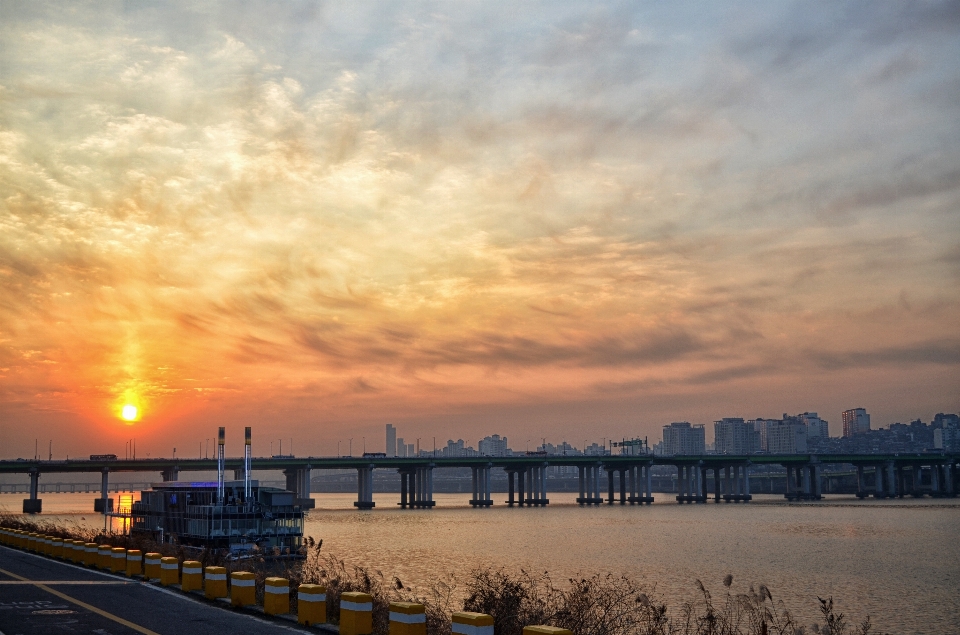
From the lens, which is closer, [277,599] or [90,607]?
[277,599]

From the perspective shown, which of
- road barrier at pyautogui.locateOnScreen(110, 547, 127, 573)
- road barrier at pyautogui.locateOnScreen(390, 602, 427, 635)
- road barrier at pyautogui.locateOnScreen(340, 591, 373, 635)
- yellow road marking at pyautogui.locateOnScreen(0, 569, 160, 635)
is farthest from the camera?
road barrier at pyautogui.locateOnScreen(110, 547, 127, 573)

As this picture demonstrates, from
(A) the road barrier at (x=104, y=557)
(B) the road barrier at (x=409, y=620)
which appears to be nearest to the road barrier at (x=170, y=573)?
(A) the road barrier at (x=104, y=557)

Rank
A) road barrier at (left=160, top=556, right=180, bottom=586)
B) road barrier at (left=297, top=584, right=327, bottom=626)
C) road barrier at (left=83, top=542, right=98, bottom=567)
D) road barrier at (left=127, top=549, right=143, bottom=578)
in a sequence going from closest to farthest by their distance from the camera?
road barrier at (left=297, top=584, right=327, bottom=626), road barrier at (left=160, top=556, right=180, bottom=586), road barrier at (left=127, top=549, right=143, bottom=578), road barrier at (left=83, top=542, right=98, bottom=567)

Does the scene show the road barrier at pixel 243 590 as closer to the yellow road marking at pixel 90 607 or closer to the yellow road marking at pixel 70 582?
the yellow road marking at pixel 90 607

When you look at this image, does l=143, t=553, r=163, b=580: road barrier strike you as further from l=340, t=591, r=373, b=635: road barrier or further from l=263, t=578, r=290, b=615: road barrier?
l=340, t=591, r=373, b=635: road barrier

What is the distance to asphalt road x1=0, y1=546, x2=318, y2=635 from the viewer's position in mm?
26234

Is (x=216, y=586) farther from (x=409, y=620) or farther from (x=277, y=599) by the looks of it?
(x=409, y=620)

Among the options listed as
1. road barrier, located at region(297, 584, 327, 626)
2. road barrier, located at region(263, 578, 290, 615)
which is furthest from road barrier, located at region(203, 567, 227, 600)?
road barrier, located at region(297, 584, 327, 626)

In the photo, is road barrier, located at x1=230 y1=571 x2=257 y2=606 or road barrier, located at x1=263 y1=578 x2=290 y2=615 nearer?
road barrier, located at x1=263 y1=578 x2=290 y2=615

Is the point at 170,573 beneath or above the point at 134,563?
above

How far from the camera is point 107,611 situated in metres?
29.9

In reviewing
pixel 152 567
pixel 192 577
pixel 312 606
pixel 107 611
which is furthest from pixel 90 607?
pixel 312 606

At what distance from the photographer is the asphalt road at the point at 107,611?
86.1ft

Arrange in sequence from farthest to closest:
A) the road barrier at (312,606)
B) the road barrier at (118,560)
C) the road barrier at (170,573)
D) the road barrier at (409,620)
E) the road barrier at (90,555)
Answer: the road barrier at (90,555), the road barrier at (118,560), the road barrier at (170,573), the road barrier at (312,606), the road barrier at (409,620)
